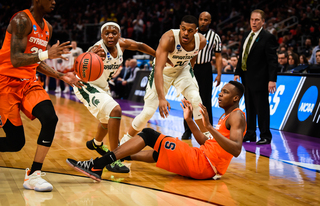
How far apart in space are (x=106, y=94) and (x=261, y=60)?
2942 millimetres

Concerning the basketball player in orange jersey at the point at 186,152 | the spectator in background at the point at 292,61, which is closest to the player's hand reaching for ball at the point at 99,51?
the basketball player in orange jersey at the point at 186,152

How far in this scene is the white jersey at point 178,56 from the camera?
4754mm

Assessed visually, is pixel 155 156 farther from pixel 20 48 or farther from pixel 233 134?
pixel 20 48

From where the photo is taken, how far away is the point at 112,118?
421 centimetres

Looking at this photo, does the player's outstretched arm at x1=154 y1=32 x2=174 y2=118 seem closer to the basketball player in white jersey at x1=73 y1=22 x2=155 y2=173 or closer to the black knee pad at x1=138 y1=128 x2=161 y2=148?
the black knee pad at x1=138 y1=128 x2=161 y2=148

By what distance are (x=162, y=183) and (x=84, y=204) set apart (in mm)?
951

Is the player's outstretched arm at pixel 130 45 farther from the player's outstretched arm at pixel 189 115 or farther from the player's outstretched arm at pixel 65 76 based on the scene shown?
the player's outstretched arm at pixel 189 115

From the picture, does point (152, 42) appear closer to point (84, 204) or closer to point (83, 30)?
point (83, 30)

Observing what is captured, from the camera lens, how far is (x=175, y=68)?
201 inches

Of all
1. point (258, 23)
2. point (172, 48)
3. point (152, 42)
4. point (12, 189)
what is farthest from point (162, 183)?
point (152, 42)

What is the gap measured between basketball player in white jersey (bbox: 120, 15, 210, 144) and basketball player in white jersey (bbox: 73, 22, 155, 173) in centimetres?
37

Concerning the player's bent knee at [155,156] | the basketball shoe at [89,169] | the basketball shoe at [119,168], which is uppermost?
the player's bent knee at [155,156]

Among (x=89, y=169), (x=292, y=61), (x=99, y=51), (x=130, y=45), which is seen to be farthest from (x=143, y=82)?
(x=89, y=169)

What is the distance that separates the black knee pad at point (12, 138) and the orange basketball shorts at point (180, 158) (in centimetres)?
138
